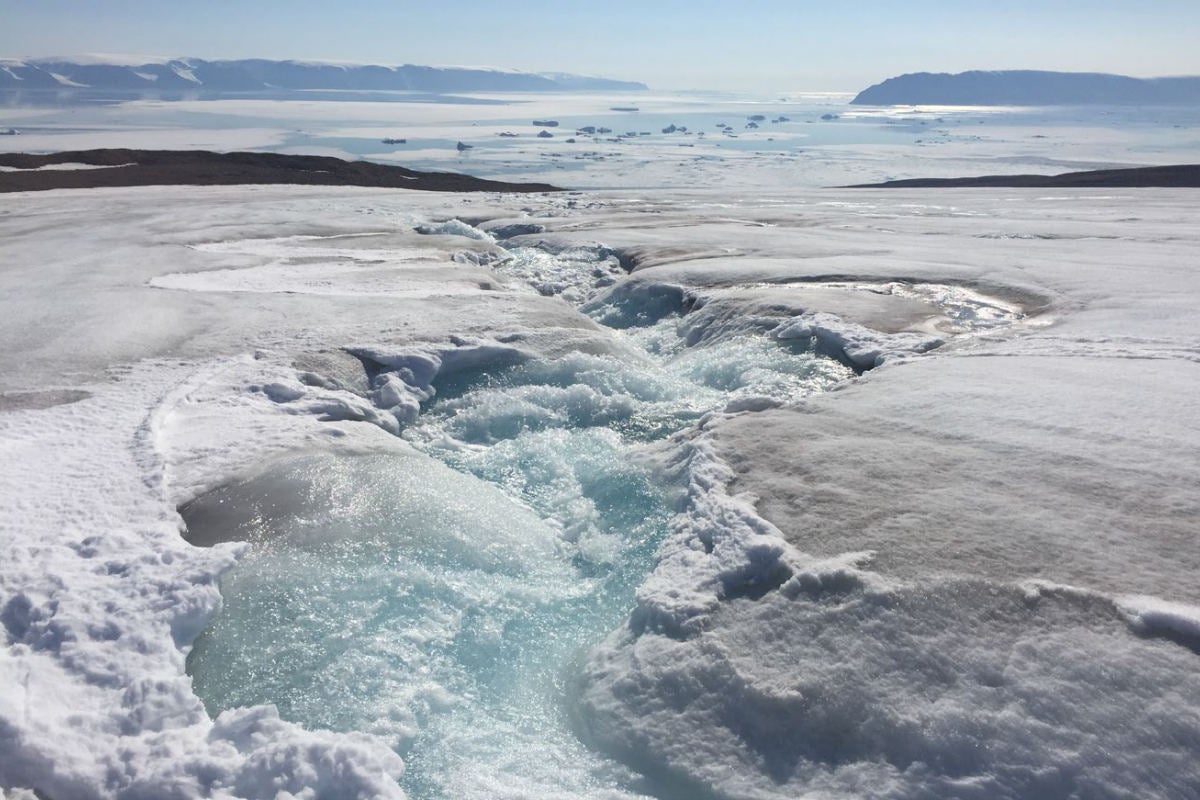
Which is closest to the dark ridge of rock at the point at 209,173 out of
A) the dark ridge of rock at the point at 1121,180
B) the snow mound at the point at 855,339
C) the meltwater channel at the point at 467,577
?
the dark ridge of rock at the point at 1121,180

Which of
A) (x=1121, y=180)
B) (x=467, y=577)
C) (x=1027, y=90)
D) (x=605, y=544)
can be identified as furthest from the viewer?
(x=1027, y=90)

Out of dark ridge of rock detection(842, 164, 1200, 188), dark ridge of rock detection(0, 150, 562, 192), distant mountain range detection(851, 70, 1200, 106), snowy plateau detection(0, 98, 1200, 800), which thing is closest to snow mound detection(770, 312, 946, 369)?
snowy plateau detection(0, 98, 1200, 800)

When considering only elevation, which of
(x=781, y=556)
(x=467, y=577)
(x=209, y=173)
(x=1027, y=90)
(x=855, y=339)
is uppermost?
(x=1027, y=90)

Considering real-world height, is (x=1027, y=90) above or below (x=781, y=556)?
above

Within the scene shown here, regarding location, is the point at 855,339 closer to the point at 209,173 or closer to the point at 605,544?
the point at 605,544

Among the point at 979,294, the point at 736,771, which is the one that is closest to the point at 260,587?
the point at 736,771

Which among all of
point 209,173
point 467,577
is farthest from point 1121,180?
point 467,577

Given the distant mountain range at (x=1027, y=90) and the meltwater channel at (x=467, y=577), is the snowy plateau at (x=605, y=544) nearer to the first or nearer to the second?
the meltwater channel at (x=467, y=577)
